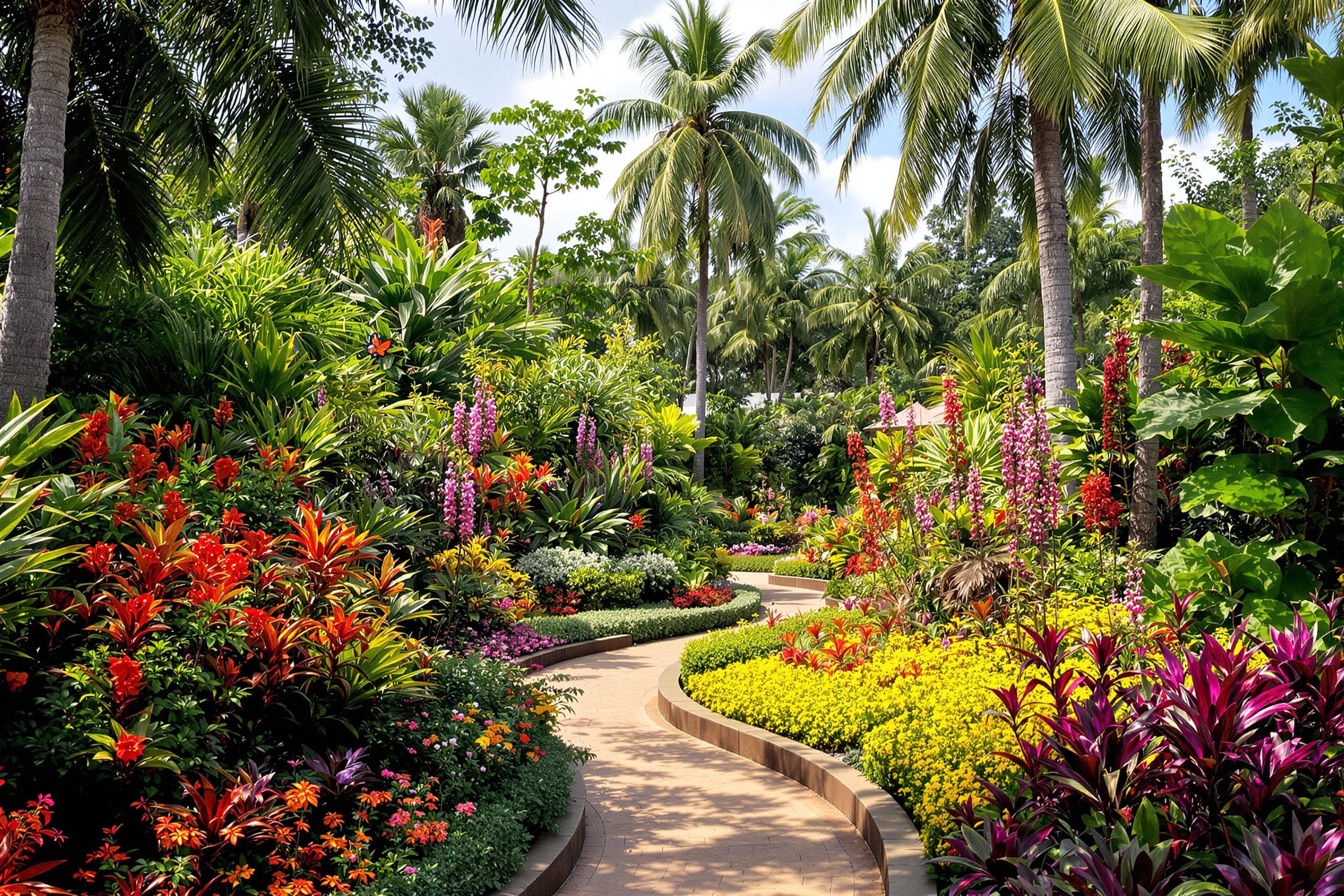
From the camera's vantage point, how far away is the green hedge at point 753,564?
18.4m

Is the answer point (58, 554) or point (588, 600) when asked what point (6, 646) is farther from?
point (588, 600)

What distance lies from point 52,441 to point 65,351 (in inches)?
153

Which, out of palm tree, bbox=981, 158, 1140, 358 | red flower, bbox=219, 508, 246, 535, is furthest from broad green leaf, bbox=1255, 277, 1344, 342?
palm tree, bbox=981, 158, 1140, 358

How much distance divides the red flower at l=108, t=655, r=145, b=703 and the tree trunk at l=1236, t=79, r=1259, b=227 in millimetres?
10879

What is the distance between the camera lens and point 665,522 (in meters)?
13.2

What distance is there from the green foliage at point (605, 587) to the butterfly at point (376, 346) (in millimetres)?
3563

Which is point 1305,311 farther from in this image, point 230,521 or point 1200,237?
point 230,521

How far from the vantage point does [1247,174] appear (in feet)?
38.1

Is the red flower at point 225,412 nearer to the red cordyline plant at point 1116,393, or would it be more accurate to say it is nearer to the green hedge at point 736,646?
the green hedge at point 736,646

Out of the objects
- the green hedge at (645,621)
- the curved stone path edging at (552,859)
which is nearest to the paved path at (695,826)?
the curved stone path edging at (552,859)

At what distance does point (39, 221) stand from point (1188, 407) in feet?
23.0

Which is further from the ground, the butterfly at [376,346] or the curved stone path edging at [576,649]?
the butterfly at [376,346]

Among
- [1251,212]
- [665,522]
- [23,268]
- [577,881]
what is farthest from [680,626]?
[1251,212]

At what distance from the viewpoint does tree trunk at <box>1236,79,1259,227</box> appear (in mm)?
11086
